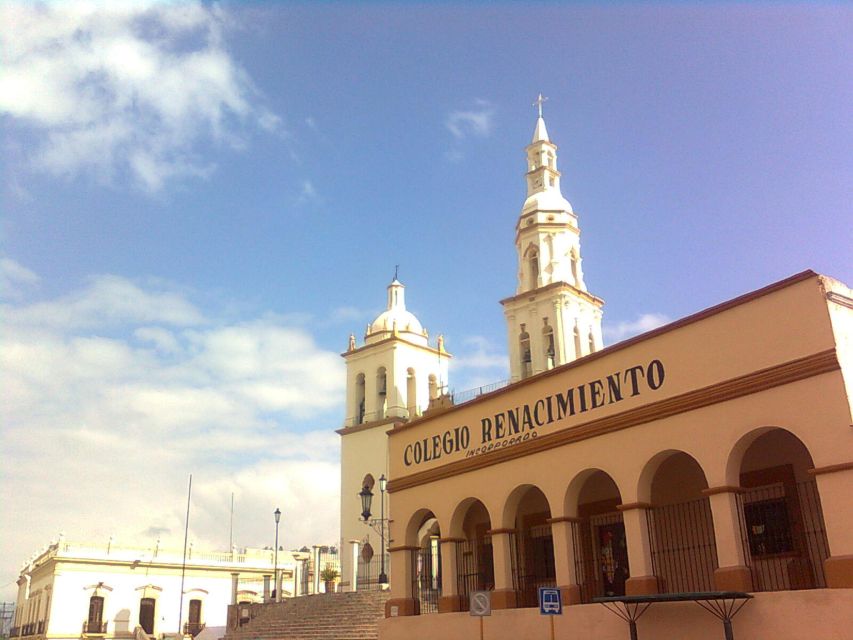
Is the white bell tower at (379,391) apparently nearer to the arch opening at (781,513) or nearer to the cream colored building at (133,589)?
the cream colored building at (133,589)

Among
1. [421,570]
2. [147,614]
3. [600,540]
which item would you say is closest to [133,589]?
[147,614]

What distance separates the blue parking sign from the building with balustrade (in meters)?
2.23

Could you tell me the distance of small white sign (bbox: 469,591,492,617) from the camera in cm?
1288

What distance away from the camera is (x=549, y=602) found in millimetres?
12047

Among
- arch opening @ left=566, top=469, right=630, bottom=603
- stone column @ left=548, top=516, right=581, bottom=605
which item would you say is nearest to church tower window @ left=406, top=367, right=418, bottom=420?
arch opening @ left=566, top=469, right=630, bottom=603

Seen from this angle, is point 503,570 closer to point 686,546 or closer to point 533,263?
point 686,546

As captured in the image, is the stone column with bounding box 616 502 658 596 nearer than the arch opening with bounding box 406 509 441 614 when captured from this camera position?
Yes

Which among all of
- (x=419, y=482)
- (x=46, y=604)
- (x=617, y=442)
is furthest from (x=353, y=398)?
(x=617, y=442)

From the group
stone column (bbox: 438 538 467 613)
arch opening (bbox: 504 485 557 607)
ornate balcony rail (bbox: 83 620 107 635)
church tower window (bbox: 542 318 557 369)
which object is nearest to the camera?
arch opening (bbox: 504 485 557 607)

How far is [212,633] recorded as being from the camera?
3381cm

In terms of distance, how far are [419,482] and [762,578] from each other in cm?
845

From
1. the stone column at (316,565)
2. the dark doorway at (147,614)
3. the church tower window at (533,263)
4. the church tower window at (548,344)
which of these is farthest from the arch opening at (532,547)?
the dark doorway at (147,614)

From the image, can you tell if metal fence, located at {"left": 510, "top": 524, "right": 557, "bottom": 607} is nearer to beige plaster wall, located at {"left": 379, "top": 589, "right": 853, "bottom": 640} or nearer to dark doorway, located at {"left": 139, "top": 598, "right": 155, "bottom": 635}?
beige plaster wall, located at {"left": 379, "top": 589, "right": 853, "bottom": 640}

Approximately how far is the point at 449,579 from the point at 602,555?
3548 millimetres
